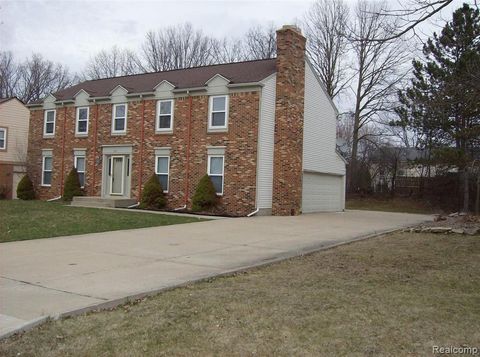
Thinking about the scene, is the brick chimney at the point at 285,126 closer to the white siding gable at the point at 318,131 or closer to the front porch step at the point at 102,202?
the white siding gable at the point at 318,131

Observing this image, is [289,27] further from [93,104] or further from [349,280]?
[349,280]

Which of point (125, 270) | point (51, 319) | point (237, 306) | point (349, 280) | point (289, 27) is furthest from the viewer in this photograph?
point (289, 27)

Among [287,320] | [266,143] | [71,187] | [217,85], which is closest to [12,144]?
[71,187]

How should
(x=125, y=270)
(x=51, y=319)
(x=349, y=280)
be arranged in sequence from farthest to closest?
(x=125, y=270) → (x=349, y=280) → (x=51, y=319)

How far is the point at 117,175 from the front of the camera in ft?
84.2

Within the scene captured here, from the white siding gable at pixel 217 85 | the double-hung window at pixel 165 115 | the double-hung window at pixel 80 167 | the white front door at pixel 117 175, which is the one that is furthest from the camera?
the double-hung window at pixel 80 167

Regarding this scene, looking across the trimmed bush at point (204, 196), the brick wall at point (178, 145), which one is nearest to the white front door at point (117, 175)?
the brick wall at point (178, 145)

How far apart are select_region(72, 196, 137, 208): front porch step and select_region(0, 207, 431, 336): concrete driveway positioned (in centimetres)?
853

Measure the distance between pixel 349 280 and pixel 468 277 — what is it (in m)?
2.06

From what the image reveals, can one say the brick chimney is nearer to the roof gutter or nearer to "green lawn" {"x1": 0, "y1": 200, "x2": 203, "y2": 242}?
the roof gutter

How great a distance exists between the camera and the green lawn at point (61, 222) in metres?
13.4

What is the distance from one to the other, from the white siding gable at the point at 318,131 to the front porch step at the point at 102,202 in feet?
28.0

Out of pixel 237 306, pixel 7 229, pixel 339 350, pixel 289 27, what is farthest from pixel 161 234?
pixel 289 27

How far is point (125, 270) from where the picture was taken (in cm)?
863
